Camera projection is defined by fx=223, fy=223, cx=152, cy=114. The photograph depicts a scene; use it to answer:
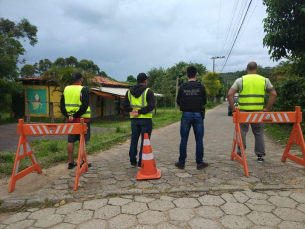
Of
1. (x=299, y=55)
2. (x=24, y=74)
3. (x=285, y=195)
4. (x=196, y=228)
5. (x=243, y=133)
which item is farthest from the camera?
(x=24, y=74)

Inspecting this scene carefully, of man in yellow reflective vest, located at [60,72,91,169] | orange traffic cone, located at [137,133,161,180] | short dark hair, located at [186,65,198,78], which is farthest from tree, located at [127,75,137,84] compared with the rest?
orange traffic cone, located at [137,133,161,180]

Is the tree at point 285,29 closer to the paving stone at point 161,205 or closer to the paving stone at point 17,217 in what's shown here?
the paving stone at point 161,205

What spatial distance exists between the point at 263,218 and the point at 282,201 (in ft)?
1.85

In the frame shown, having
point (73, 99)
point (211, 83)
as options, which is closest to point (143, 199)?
point (73, 99)

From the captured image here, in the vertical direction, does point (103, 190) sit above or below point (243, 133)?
below

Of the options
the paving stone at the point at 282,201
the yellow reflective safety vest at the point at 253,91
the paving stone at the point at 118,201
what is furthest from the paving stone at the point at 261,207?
the yellow reflective safety vest at the point at 253,91

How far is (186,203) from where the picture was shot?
2.84 m

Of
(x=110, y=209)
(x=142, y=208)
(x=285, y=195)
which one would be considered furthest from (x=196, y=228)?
(x=285, y=195)

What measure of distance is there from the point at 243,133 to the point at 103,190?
2.88m

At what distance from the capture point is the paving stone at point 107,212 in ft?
8.45

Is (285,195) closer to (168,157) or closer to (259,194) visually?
(259,194)

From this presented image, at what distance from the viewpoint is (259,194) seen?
304cm

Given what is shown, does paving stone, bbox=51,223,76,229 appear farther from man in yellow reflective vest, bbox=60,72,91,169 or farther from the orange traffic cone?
man in yellow reflective vest, bbox=60,72,91,169

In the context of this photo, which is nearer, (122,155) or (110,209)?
(110,209)
